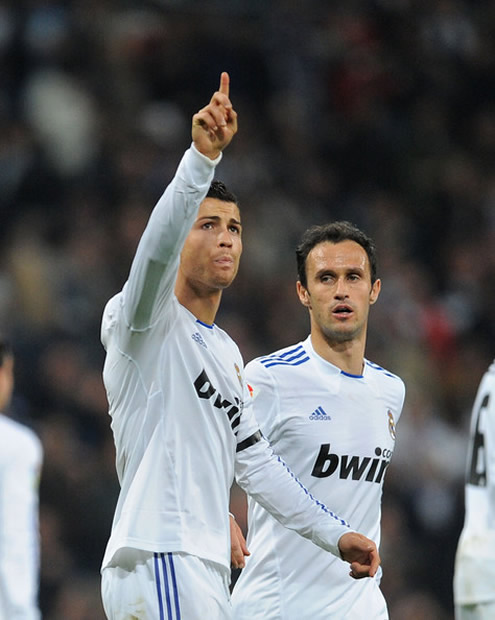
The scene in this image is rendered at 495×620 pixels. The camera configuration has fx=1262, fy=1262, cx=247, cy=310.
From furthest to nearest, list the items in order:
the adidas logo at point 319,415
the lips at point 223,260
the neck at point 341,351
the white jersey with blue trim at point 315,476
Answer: the neck at point 341,351 < the adidas logo at point 319,415 < the white jersey with blue trim at point 315,476 < the lips at point 223,260

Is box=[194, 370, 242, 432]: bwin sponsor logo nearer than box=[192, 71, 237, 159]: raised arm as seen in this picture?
No

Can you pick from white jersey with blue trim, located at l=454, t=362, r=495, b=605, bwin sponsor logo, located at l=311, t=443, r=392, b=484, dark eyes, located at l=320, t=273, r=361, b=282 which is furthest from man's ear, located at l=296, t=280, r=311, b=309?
white jersey with blue trim, located at l=454, t=362, r=495, b=605

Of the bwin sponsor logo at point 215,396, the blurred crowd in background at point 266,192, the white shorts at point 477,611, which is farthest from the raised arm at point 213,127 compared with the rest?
the blurred crowd in background at point 266,192

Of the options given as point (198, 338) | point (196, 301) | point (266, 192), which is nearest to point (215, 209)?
point (196, 301)

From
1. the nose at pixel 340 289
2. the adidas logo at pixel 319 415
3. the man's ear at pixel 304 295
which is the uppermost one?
the nose at pixel 340 289

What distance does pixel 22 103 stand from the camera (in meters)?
10.4

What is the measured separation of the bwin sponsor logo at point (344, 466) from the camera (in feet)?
15.6

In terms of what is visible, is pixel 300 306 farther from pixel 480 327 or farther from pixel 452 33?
pixel 452 33

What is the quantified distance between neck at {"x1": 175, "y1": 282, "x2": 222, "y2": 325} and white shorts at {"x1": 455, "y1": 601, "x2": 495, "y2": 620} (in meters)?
1.97

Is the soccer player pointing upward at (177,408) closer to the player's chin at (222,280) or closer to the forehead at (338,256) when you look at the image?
the player's chin at (222,280)

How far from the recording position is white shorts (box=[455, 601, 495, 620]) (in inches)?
→ 205

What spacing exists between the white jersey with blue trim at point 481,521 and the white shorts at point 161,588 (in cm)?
179

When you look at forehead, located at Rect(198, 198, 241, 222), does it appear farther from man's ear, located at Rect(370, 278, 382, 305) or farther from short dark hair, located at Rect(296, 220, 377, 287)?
man's ear, located at Rect(370, 278, 382, 305)

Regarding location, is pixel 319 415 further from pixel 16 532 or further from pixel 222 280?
pixel 16 532
